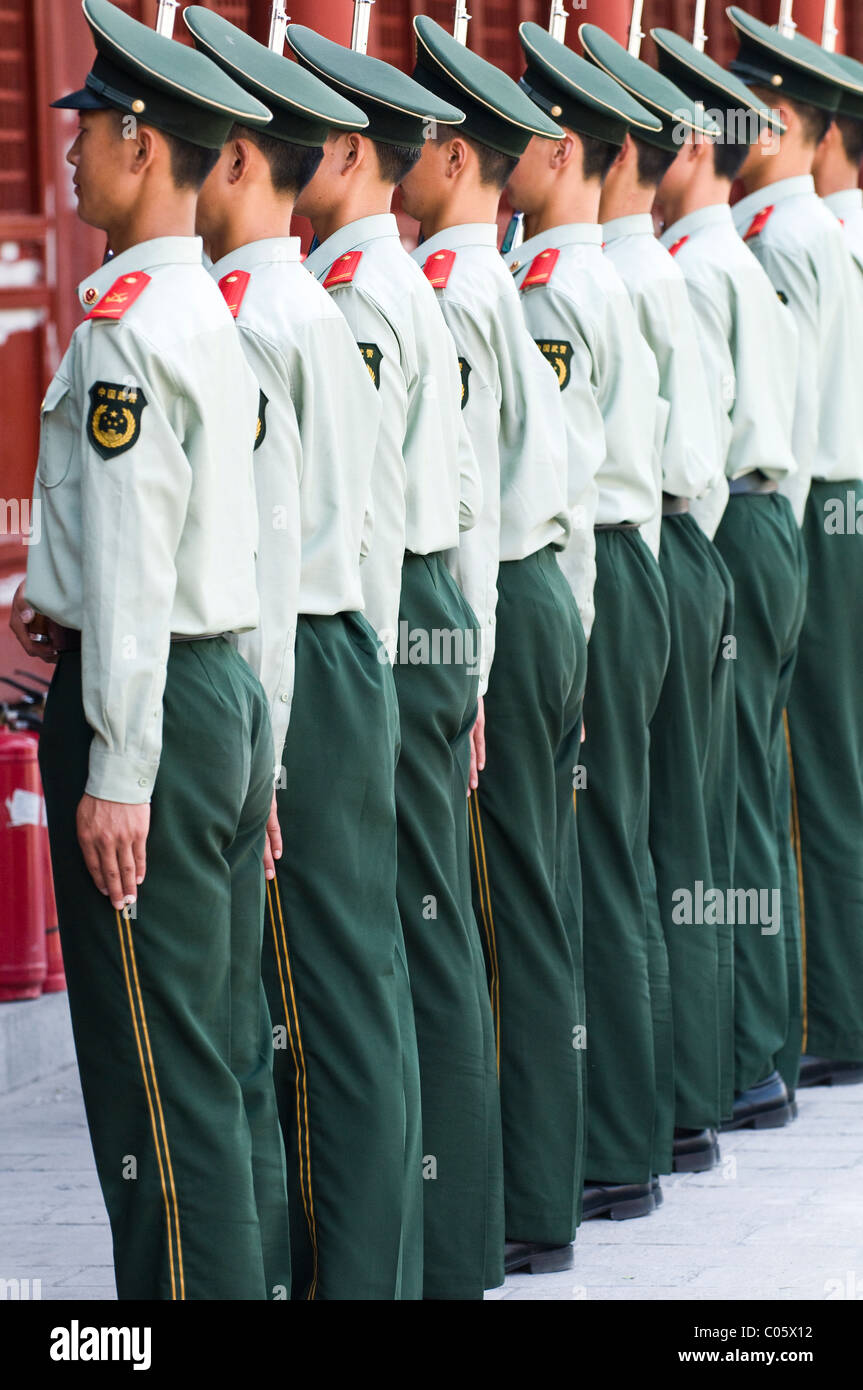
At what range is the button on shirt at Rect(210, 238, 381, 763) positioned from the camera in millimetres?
3352

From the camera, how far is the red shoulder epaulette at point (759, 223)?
5.46m

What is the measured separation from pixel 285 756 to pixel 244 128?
88 centimetres

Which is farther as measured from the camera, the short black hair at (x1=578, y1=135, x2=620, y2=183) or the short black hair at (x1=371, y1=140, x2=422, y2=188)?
the short black hair at (x1=578, y1=135, x2=620, y2=183)

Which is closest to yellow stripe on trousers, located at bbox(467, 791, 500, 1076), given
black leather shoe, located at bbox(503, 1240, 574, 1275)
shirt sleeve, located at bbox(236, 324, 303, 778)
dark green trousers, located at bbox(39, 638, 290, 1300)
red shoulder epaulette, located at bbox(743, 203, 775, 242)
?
black leather shoe, located at bbox(503, 1240, 574, 1275)

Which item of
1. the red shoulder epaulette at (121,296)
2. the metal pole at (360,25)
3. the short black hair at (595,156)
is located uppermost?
the metal pole at (360,25)

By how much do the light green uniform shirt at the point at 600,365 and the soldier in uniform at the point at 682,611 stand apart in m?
0.19

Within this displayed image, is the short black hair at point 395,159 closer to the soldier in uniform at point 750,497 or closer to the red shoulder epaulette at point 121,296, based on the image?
the red shoulder epaulette at point 121,296

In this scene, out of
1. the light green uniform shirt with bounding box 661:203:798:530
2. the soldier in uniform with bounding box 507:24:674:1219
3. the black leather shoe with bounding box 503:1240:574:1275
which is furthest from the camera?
the light green uniform shirt with bounding box 661:203:798:530

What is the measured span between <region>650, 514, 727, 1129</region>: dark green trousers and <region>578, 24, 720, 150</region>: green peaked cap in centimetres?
A: 75

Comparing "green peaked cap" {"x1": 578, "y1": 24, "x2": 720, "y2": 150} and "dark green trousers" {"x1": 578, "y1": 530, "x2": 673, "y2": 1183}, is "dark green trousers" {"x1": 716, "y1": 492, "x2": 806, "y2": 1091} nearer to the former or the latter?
"dark green trousers" {"x1": 578, "y1": 530, "x2": 673, "y2": 1183}

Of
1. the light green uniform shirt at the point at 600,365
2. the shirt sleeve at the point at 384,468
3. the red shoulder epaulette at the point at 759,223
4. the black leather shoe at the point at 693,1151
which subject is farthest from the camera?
the red shoulder epaulette at the point at 759,223

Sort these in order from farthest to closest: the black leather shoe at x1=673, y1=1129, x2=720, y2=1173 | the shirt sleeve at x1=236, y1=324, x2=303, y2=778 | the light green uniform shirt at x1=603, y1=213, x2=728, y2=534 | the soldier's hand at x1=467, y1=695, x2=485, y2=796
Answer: the black leather shoe at x1=673, y1=1129, x2=720, y2=1173, the light green uniform shirt at x1=603, y1=213, x2=728, y2=534, the soldier's hand at x1=467, y1=695, x2=485, y2=796, the shirt sleeve at x1=236, y1=324, x2=303, y2=778

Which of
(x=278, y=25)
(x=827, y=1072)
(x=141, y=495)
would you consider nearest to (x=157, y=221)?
(x=141, y=495)

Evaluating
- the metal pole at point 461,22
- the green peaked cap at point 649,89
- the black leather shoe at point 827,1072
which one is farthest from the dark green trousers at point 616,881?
the black leather shoe at point 827,1072
